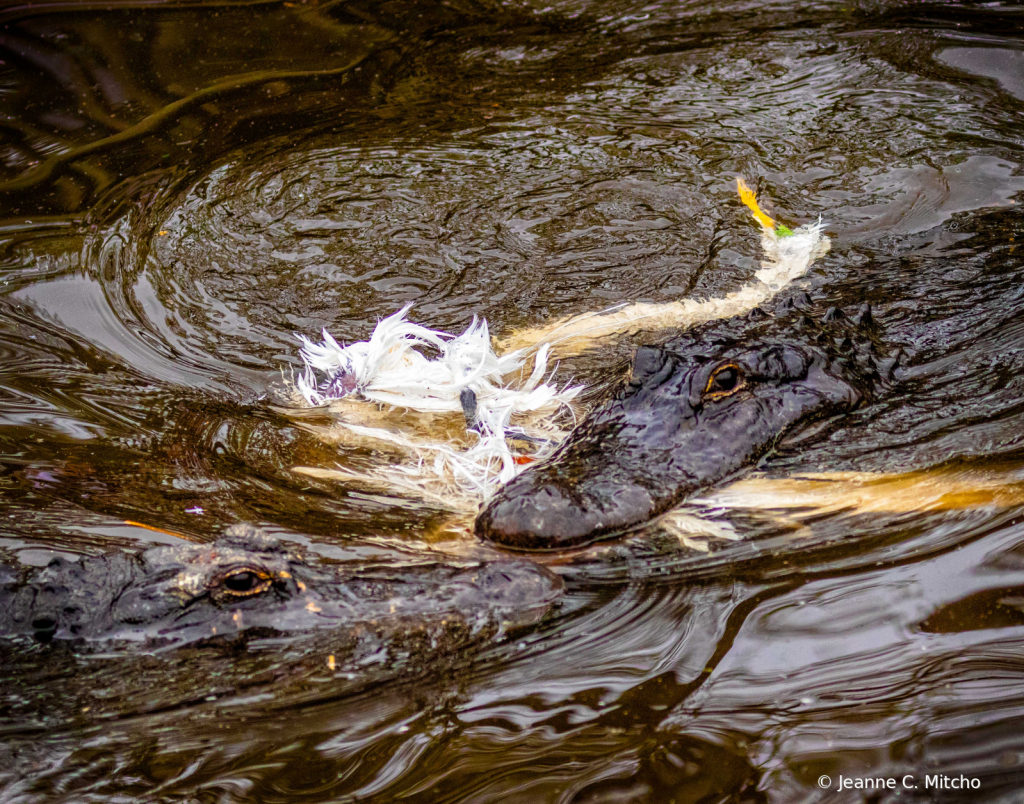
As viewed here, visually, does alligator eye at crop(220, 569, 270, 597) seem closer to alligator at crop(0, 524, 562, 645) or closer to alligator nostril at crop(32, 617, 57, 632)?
alligator at crop(0, 524, 562, 645)

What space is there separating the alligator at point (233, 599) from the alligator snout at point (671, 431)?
0.27 m

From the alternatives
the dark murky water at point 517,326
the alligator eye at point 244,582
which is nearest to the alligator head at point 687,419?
the dark murky water at point 517,326

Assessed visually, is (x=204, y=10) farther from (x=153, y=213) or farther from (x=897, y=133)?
(x=897, y=133)

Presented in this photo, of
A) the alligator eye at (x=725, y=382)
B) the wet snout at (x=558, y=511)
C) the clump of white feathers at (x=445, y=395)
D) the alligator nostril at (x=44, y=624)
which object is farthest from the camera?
the alligator eye at (x=725, y=382)

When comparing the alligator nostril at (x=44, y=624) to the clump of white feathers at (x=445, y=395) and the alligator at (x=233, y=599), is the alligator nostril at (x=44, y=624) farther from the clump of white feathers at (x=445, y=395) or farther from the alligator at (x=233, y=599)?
the clump of white feathers at (x=445, y=395)

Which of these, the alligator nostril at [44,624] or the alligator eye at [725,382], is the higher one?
the alligator eye at [725,382]

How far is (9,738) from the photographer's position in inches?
98.7

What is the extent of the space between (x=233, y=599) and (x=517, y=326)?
227cm

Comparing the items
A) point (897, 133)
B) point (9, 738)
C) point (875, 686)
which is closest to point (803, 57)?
point (897, 133)

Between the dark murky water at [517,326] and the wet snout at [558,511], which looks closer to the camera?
the dark murky water at [517,326]

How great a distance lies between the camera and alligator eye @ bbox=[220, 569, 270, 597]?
9.09ft

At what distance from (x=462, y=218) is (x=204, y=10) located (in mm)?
4378

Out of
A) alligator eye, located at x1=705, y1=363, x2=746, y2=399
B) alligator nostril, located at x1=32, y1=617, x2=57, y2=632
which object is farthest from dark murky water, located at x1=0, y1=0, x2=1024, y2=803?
alligator eye, located at x1=705, y1=363, x2=746, y2=399

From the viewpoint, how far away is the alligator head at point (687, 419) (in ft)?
10.1
